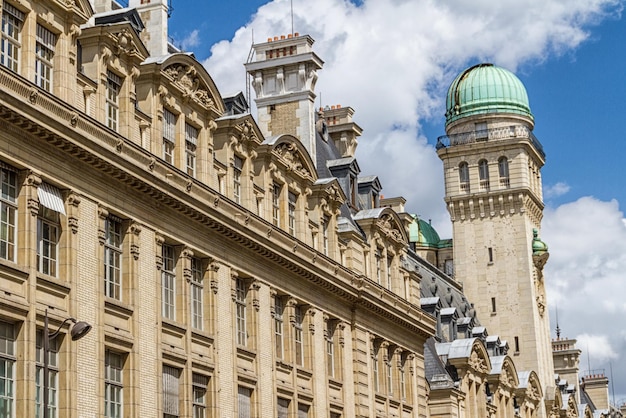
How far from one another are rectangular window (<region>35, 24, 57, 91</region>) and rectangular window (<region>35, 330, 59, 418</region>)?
6.52 meters

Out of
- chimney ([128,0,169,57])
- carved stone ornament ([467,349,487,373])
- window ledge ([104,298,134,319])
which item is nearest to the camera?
window ledge ([104,298,134,319])

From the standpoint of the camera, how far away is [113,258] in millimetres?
38031

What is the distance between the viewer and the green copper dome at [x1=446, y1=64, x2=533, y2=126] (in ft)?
325

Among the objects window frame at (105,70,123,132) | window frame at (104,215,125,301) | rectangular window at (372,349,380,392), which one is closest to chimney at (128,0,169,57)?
window frame at (105,70,123,132)

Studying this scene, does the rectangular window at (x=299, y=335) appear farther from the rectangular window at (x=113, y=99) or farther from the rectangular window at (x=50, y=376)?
the rectangular window at (x=50, y=376)

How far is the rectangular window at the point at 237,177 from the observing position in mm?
46844

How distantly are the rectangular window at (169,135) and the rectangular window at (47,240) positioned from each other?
7051mm

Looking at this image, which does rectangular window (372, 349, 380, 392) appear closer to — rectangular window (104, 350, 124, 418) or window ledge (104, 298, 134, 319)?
window ledge (104, 298, 134, 319)

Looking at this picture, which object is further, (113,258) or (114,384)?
(113,258)

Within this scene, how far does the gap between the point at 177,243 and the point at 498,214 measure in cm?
5858

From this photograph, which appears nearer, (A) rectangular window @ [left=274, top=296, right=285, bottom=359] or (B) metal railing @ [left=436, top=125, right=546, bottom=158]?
(A) rectangular window @ [left=274, top=296, right=285, bottom=359]

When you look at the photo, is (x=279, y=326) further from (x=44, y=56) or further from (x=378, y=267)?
(x=44, y=56)

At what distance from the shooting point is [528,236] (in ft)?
318

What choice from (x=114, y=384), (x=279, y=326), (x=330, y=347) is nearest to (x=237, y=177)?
(x=279, y=326)
